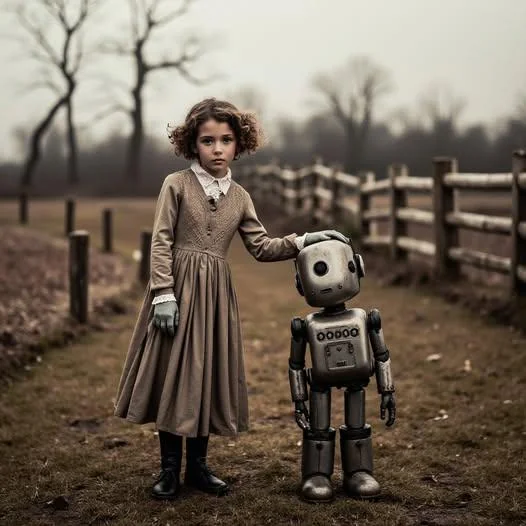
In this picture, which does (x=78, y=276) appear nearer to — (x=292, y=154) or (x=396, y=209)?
(x=396, y=209)

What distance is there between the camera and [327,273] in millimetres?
3291

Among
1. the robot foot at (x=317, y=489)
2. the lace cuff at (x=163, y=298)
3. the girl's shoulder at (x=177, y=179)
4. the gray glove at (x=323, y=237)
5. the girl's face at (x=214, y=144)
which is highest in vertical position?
the girl's face at (x=214, y=144)

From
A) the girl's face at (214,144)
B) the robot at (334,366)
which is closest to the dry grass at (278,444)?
the robot at (334,366)

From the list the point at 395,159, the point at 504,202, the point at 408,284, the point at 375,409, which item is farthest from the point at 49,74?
the point at 375,409

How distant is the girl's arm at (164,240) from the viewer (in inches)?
132

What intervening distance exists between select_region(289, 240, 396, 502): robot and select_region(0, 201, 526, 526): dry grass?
136 mm

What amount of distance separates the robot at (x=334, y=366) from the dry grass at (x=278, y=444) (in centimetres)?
14

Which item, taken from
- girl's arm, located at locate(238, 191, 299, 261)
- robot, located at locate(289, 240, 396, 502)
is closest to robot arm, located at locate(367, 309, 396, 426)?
robot, located at locate(289, 240, 396, 502)

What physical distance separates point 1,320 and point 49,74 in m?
24.5

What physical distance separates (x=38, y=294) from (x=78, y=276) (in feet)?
4.13

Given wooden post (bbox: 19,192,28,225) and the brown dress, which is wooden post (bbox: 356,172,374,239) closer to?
the brown dress

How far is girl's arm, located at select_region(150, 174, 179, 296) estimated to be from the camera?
3.36 metres

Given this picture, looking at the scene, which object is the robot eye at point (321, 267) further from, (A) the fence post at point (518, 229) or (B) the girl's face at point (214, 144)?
(A) the fence post at point (518, 229)

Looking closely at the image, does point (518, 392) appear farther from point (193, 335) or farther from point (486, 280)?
point (486, 280)
